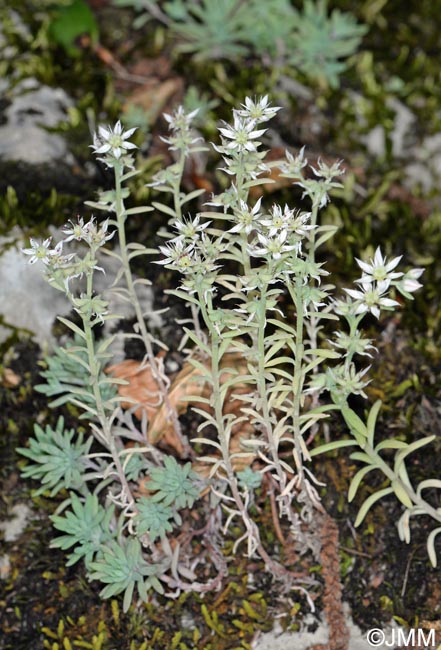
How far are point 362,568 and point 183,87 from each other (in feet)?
9.41

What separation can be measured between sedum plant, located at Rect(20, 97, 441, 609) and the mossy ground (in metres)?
0.13

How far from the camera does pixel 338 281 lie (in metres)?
3.57

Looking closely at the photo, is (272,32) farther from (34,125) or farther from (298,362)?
(298,362)

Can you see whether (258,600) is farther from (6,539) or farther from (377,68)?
(377,68)

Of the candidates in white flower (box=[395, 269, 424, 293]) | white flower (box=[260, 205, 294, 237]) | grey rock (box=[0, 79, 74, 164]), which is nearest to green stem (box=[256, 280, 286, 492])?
white flower (box=[260, 205, 294, 237])

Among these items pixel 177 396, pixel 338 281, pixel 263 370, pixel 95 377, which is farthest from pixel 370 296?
pixel 338 281

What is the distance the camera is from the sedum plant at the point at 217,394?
2.23 meters

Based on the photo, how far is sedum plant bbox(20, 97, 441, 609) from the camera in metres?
2.23

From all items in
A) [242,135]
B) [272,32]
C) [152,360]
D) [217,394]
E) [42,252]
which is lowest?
[217,394]

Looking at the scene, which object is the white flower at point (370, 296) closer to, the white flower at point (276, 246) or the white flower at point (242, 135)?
the white flower at point (276, 246)

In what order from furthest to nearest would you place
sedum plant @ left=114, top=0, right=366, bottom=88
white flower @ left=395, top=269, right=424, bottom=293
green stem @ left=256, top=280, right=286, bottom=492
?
1. sedum plant @ left=114, top=0, right=366, bottom=88
2. green stem @ left=256, top=280, right=286, bottom=492
3. white flower @ left=395, top=269, right=424, bottom=293

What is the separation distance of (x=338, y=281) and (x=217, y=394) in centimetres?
132

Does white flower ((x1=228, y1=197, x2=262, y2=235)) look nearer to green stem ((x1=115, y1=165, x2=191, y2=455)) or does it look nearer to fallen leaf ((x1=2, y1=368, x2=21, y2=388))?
green stem ((x1=115, y1=165, x2=191, y2=455))

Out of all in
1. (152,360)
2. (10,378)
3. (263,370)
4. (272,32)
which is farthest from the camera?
(272,32)
